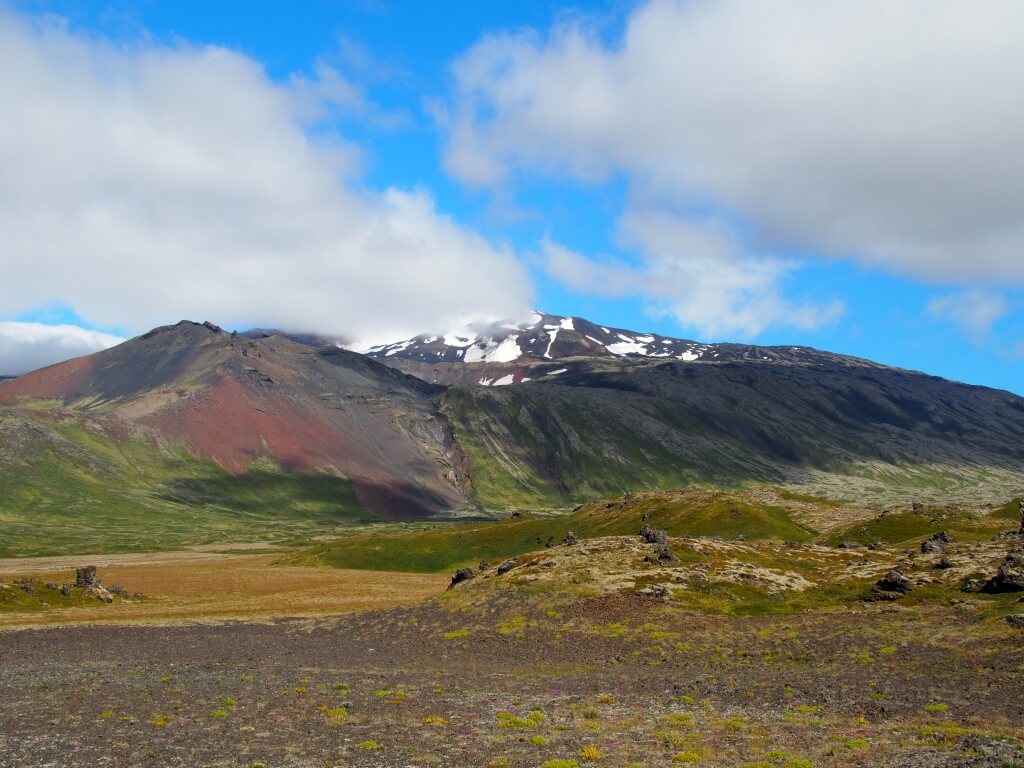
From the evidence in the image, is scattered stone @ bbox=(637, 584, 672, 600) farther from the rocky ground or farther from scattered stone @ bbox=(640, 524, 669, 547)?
scattered stone @ bbox=(640, 524, 669, 547)

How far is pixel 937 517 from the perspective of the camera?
115500 mm

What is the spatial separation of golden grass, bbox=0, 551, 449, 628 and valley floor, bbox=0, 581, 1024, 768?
1882cm

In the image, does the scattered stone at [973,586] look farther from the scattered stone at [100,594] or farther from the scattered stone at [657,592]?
the scattered stone at [100,594]

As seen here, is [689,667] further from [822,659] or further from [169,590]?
[169,590]

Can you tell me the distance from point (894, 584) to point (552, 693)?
3471 cm

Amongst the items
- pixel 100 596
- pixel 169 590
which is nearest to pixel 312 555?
pixel 169 590

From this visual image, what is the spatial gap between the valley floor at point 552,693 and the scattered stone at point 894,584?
181 inches

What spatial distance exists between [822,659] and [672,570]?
94.6 feet

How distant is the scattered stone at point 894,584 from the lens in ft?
197

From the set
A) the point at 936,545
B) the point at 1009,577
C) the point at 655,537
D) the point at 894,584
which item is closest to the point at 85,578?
the point at 655,537

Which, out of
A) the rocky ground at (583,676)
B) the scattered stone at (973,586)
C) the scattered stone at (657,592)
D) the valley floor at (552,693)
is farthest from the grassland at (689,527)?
the valley floor at (552,693)

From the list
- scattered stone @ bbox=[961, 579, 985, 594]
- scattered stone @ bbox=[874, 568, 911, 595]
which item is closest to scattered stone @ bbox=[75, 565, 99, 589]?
scattered stone @ bbox=[874, 568, 911, 595]

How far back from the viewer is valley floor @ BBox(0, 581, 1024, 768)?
2831 centimetres

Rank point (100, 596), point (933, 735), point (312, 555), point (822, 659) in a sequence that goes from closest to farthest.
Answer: point (933, 735) → point (822, 659) → point (100, 596) → point (312, 555)
